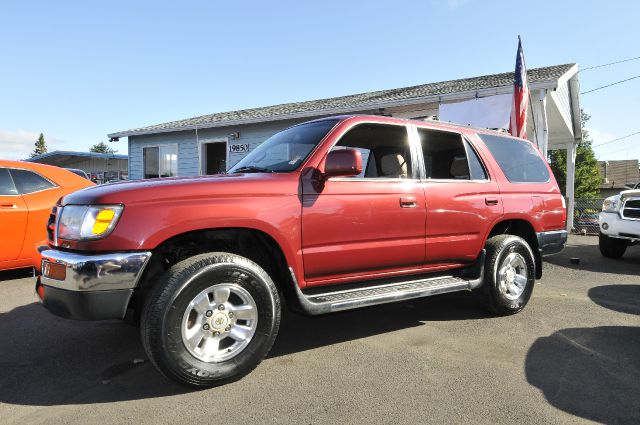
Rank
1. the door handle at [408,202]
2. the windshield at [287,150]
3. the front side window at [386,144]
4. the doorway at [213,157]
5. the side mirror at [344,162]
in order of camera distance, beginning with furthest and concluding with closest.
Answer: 1. the doorway at [213,157]
2. the front side window at [386,144]
3. the door handle at [408,202]
4. the windshield at [287,150]
5. the side mirror at [344,162]

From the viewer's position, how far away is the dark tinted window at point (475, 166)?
441 cm

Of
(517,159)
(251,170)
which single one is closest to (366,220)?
(251,170)

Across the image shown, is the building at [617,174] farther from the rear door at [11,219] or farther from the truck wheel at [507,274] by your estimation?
the rear door at [11,219]

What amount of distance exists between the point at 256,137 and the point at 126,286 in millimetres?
11855

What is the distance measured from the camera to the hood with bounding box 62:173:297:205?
2.72m

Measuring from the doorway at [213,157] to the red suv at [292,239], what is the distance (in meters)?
12.2

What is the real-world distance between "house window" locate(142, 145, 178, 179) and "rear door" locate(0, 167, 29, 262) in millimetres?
10524

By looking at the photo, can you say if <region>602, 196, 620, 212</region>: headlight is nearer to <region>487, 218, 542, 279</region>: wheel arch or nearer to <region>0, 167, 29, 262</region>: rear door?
<region>487, 218, 542, 279</region>: wheel arch

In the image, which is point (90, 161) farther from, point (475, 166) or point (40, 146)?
point (40, 146)

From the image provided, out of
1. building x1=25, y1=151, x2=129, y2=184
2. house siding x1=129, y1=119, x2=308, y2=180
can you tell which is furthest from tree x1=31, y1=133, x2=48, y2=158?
house siding x1=129, y1=119, x2=308, y2=180

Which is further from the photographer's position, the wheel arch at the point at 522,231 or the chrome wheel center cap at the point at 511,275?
the wheel arch at the point at 522,231

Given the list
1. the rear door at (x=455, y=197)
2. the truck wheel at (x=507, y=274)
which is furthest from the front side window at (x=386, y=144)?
the truck wheel at (x=507, y=274)

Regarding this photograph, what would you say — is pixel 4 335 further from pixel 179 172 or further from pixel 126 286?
pixel 179 172

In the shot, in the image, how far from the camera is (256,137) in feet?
46.3
